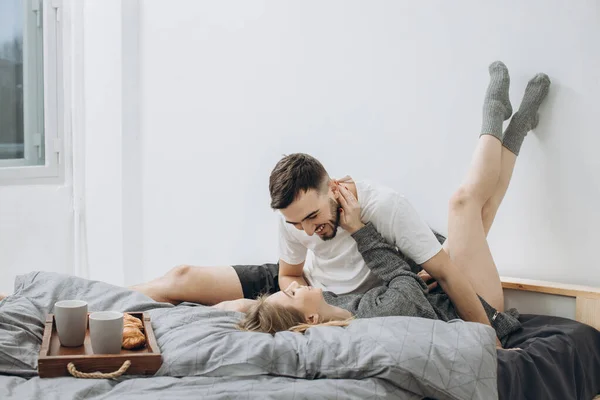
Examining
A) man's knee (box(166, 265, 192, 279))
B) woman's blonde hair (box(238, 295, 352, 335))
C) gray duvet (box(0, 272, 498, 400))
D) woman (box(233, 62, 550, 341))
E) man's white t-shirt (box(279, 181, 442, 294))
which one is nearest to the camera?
gray duvet (box(0, 272, 498, 400))

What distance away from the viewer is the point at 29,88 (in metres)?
3.71

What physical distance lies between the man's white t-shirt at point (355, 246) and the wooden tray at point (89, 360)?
82cm

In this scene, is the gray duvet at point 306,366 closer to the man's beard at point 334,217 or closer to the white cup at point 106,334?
the white cup at point 106,334

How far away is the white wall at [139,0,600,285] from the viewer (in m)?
2.18

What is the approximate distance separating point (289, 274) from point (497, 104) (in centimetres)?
85

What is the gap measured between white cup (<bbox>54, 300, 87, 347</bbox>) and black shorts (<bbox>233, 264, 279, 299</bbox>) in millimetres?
1025

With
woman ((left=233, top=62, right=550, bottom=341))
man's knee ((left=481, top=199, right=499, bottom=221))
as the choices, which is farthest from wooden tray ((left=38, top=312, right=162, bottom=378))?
man's knee ((left=481, top=199, right=499, bottom=221))

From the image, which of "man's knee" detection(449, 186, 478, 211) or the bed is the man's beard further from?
the bed

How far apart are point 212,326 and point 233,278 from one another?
870 millimetres

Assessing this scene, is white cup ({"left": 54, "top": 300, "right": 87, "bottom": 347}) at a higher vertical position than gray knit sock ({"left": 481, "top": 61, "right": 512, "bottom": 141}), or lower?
lower

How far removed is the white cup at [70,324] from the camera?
60.1 inches

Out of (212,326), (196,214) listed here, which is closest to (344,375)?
(212,326)

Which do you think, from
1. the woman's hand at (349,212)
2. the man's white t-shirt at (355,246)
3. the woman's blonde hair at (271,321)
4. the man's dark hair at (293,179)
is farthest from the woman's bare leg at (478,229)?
the woman's blonde hair at (271,321)

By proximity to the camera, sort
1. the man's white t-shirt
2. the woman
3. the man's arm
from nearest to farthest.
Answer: the woman
the man's white t-shirt
the man's arm
